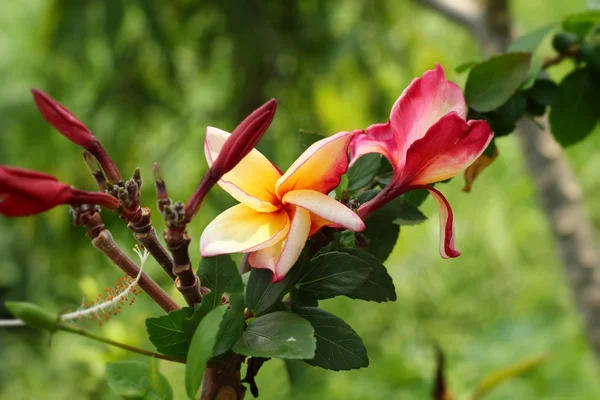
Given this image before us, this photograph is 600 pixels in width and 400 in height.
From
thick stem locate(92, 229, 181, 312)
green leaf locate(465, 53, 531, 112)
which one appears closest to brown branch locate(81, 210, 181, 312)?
thick stem locate(92, 229, 181, 312)

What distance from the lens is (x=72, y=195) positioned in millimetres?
166

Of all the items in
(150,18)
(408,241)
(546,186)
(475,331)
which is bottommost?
(475,331)

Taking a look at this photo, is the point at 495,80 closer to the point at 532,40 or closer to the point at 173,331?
the point at 532,40

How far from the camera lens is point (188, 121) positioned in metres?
1.11

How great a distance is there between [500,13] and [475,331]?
3.88ft

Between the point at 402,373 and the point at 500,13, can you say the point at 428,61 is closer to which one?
the point at 500,13

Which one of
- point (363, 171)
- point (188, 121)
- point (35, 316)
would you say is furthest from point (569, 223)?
point (35, 316)

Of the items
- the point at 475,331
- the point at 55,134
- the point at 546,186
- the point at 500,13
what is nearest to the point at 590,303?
the point at 546,186

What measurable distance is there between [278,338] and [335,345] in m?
0.02

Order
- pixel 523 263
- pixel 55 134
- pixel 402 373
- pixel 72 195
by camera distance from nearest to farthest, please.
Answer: pixel 72 195, pixel 55 134, pixel 402 373, pixel 523 263

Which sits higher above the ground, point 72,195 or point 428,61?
point 72,195

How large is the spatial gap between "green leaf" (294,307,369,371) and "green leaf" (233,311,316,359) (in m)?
0.01

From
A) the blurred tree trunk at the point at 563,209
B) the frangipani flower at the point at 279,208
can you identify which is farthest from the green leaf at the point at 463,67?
the blurred tree trunk at the point at 563,209

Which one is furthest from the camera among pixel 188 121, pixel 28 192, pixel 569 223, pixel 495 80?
pixel 188 121
